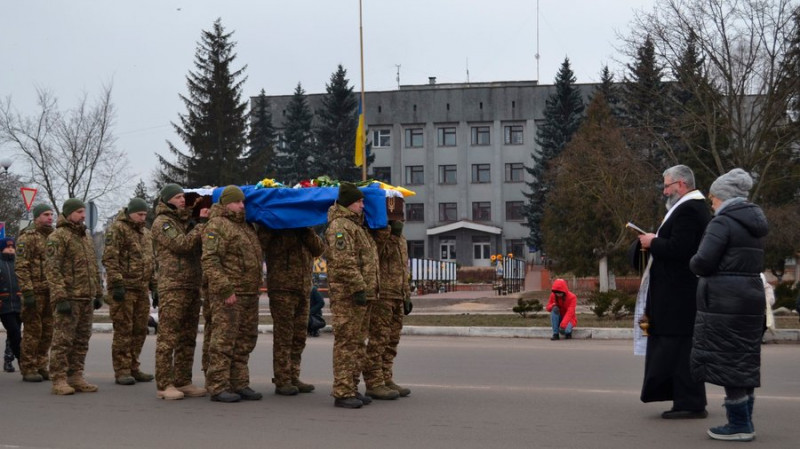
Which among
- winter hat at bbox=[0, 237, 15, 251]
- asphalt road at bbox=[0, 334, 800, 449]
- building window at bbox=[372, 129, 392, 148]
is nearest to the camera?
asphalt road at bbox=[0, 334, 800, 449]

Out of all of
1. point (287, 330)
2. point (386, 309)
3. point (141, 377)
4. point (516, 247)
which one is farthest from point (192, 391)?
point (516, 247)

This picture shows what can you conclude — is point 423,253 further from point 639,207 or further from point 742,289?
point 742,289

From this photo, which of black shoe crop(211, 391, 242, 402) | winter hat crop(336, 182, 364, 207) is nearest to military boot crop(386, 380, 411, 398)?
black shoe crop(211, 391, 242, 402)

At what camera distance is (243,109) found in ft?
202

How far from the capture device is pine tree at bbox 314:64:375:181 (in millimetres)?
74188

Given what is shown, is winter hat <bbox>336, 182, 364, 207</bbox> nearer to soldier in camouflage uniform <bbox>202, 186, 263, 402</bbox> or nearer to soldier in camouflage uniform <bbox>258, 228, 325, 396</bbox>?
soldier in camouflage uniform <bbox>258, 228, 325, 396</bbox>

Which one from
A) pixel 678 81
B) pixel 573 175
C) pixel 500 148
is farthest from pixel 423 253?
pixel 678 81

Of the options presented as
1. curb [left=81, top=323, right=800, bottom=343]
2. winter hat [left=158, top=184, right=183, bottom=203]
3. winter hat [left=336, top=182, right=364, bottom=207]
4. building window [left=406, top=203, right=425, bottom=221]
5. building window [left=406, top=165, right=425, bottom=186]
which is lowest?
curb [left=81, top=323, right=800, bottom=343]

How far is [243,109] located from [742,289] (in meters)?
56.2

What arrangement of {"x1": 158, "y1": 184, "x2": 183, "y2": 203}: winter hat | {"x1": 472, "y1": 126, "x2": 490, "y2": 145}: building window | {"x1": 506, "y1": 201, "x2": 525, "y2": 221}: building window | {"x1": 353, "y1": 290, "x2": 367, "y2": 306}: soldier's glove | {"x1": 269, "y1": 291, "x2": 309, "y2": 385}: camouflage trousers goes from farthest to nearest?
{"x1": 472, "y1": 126, "x2": 490, "y2": 145}: building window < {"x1": 506, "y1": 201, "x2": 525, "y2": 221}: building window < {"x1": 158, "y1": 184, "x2": 183, "y2": 203}: winter hat < {"x1": 269, "y1": 291, "x2": 309, "y2": 385}: camouflage trousers < {"x1": 353, "y1": 290, "x2": 367, "y2": 306}: soldier's glove

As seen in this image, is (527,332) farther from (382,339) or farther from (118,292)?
(118,292)

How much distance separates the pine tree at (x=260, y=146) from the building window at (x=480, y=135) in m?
16.8

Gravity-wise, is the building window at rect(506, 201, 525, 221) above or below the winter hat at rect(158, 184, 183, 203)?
above

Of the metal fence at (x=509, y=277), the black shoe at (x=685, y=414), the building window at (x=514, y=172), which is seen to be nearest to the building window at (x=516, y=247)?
the building window at (x=514, y=172)
